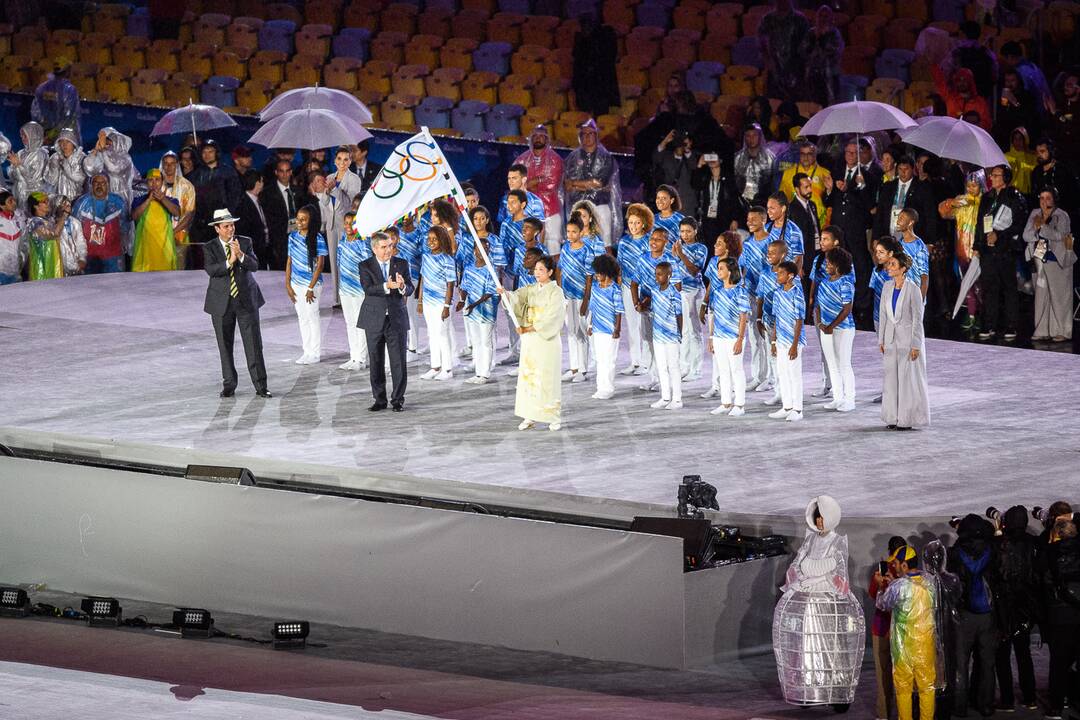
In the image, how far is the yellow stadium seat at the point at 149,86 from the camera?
26.1m

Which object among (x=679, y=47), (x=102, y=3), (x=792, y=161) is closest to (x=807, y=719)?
(x=792, y=161)

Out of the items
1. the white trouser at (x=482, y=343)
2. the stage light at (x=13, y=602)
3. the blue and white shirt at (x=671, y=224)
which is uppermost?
the blue and white shirt at (x=671, y=224)

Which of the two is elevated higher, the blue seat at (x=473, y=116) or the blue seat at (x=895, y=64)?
the blue seat at (x=895, y=64)

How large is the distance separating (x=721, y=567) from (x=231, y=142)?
549 inches

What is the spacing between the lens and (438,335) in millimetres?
16891

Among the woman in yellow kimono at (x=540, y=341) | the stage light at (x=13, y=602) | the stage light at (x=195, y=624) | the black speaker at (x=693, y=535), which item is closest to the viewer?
the black speaker at (x=693, y=535)

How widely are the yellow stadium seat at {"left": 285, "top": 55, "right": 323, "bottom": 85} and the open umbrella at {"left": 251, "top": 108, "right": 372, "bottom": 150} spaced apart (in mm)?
6378

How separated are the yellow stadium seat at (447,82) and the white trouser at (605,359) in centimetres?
865

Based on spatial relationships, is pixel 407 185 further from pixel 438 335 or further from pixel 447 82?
pixel 447 82

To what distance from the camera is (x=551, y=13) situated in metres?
25.3

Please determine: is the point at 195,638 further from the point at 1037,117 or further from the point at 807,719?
the point at 1037,117

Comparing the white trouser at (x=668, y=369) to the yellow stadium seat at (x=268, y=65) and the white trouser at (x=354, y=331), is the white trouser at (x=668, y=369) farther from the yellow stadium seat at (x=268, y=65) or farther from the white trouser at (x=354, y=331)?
the yellow stadium seat at (x=268, y=65)

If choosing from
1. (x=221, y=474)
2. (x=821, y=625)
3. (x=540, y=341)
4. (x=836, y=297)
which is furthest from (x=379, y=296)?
(x=821, y=625)

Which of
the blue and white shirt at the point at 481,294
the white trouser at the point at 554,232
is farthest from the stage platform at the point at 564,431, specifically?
the white trouser at the point at 554,232
